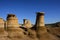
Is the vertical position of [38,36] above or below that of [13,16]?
below

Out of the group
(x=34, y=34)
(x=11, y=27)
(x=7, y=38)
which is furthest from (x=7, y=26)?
(x=34, y=34)

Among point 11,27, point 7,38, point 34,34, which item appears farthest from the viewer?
point 34,34

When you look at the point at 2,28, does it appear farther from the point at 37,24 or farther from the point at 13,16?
the point at 37,24

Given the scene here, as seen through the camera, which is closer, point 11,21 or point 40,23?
point 11,21

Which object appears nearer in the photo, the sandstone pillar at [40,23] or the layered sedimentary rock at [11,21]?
the layered sedimentary rock at [11,21]

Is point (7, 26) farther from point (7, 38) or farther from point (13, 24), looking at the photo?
point (7, 38)

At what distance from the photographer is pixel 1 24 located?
25.1m

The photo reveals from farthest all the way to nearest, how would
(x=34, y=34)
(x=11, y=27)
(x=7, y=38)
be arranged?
(x=34, y=34) → (x=11, y=27) → (x=7, y=38)

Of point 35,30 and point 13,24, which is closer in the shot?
point 13,24

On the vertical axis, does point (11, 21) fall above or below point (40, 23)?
above

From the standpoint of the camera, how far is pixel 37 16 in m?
33.2

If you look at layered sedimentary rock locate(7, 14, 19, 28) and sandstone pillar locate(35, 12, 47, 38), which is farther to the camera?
sandstone pillar locate(35, 12, 47, 38)

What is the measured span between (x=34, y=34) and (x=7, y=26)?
257 inches

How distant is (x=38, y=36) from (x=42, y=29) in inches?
75.4
